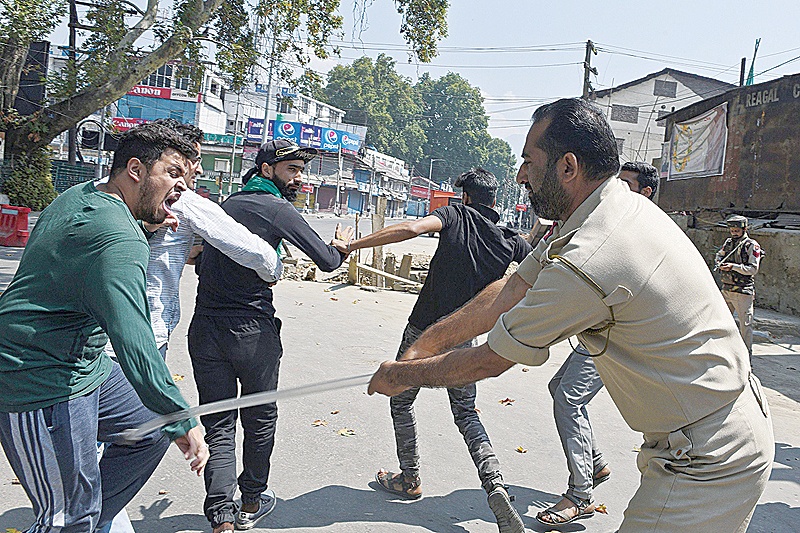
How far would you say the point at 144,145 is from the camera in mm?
2658

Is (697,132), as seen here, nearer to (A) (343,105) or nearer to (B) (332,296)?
(B) (332,296)

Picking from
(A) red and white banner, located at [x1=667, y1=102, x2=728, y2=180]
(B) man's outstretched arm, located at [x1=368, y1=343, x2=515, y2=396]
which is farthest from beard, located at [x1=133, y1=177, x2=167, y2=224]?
(A) red and white banner, located at [x1=667, y1=102, x2=728, y2=180]

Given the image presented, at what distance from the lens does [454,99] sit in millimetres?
136875

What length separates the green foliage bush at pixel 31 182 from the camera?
19.2 metres

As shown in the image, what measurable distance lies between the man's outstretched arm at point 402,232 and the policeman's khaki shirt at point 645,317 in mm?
2320

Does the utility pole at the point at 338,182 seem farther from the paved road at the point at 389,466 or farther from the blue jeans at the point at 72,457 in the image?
the blue jeans at the point at 72,457

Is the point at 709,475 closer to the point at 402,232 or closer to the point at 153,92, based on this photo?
the point at 402,232

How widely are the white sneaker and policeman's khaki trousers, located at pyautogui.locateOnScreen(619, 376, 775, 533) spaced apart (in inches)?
96.8

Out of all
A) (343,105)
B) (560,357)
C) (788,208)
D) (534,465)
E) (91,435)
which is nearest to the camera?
(91,435)

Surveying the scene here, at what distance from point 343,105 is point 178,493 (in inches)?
4349

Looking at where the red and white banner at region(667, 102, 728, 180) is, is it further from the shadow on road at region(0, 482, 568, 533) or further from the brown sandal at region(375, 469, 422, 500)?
the brown sandal at region(375, 469, 422, 500)

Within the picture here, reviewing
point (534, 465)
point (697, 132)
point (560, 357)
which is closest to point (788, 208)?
point (697, 132)

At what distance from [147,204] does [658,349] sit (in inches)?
71.7

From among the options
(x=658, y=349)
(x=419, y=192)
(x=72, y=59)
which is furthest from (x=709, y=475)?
(x=419, y=192)
